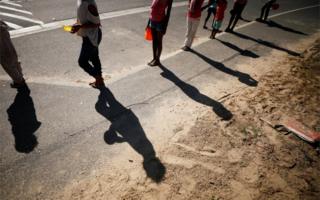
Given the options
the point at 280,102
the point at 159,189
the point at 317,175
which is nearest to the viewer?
the point at 159,189

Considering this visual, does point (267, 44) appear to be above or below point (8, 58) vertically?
below

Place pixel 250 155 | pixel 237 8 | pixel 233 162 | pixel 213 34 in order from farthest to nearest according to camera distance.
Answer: pixel 237 8 < pixel 213 34 < pixel 250 155 < pixel 233 162

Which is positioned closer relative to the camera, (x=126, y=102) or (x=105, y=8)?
(x=126, y=102)

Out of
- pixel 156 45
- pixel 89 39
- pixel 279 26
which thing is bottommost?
pixel 279 26

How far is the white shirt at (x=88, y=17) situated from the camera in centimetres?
402

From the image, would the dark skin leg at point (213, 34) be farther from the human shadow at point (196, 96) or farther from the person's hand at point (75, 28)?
the person's hand at point (75, 28)

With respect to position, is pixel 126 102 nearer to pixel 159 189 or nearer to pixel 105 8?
pixel 159 189

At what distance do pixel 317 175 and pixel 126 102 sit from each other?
3.72 m

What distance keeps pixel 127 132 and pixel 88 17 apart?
2345 millimetres

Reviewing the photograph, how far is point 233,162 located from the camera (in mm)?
3609

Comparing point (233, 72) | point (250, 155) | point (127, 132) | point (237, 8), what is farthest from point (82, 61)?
point (237, 8)

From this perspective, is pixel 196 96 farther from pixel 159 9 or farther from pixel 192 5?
pixel 192 5

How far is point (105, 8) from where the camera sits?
10203 millimetres

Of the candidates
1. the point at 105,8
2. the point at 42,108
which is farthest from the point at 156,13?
the point at 105,8
